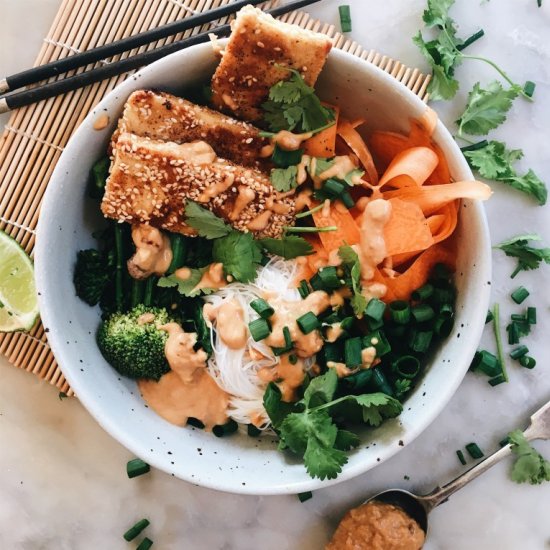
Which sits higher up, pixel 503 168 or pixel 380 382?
pixel 503 168

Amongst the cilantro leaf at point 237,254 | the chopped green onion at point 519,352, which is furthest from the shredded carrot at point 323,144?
the chopped green onion at point 519,352

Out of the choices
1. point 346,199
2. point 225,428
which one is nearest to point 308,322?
point 346,199

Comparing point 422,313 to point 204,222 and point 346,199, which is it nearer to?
point 346,199

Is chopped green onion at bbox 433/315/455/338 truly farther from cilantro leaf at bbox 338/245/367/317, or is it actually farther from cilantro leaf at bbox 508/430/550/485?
cilantro leaf at bbox 508/430/550/485

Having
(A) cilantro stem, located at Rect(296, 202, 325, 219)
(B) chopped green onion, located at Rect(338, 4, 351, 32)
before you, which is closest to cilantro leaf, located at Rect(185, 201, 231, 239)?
(A) cilantro stem, located at Rect(296, 202, 325, 219)

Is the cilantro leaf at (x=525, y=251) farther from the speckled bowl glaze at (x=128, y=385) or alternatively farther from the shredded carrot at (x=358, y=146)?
the shredded carrot at (x=358, y=146)

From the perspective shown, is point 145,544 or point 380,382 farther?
point 145,544
